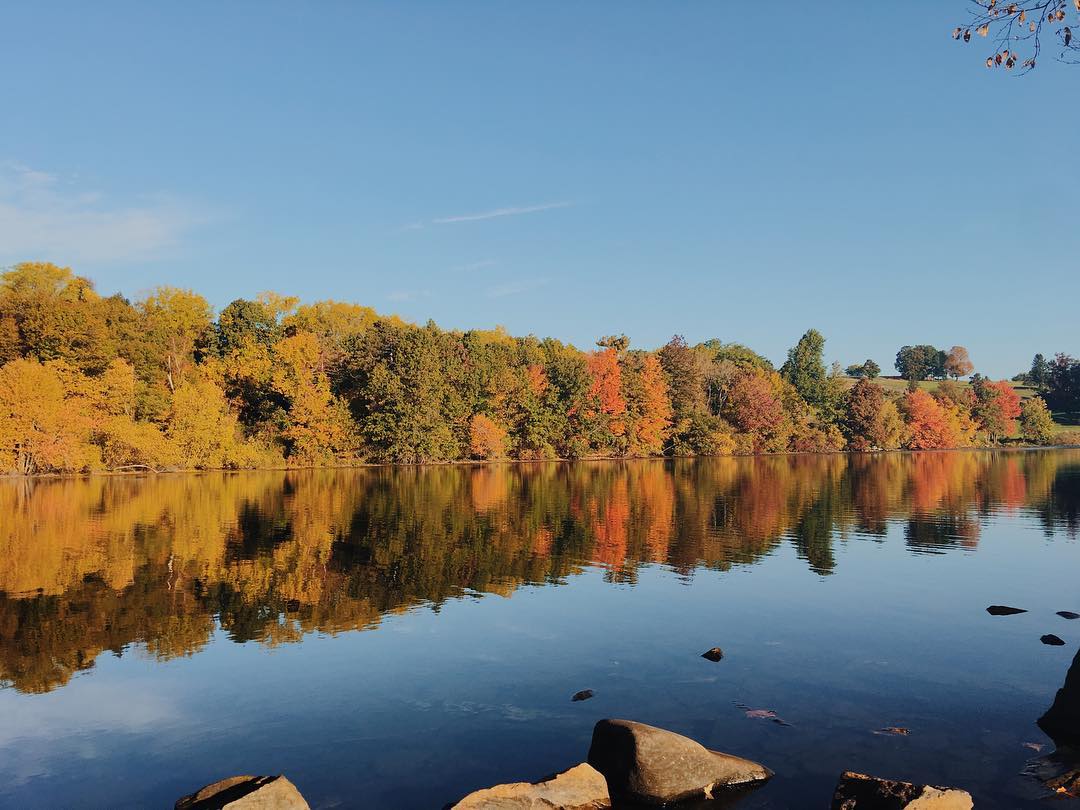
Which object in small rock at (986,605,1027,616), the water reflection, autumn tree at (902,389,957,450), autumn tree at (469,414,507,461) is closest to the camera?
the water reflection

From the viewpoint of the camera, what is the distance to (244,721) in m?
13.1

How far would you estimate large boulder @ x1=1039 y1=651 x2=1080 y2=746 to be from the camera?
39.3 ft

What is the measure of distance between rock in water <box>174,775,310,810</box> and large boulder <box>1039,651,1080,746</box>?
11662mm

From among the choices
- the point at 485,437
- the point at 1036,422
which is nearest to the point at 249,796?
the point at 485,437

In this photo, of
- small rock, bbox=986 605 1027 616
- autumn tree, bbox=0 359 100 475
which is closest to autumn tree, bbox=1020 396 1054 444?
small rock, bbox=986 605 1027 616

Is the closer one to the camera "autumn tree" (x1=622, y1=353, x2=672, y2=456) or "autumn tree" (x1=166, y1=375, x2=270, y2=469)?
"autumn tree" (x1=166, y1=375, x2=270, y2=469)

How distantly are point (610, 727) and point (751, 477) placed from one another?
65346 mm

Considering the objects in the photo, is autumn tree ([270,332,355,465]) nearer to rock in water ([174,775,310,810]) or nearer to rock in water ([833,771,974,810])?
rock in water ([174,775,310,810])

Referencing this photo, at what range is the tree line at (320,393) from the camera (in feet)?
243

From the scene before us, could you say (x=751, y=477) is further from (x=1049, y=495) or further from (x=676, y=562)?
(x=676, y=562)

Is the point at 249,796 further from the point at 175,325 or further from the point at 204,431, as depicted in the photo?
the point at 175,325

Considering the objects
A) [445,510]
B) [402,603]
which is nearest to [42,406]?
[445,510]

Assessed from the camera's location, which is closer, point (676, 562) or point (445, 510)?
point (676, 562)

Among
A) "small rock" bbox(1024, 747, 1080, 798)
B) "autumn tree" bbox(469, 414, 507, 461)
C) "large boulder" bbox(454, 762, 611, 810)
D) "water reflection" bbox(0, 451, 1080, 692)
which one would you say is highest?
"autumn tree" bbox(469, 414, 507, 461)
